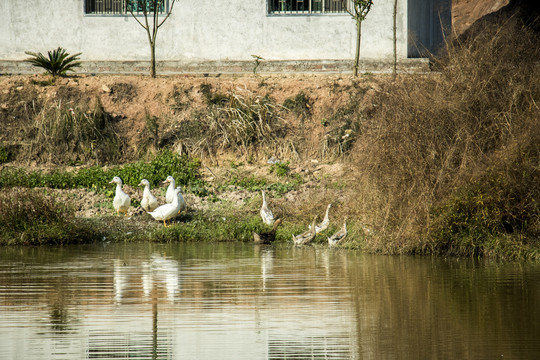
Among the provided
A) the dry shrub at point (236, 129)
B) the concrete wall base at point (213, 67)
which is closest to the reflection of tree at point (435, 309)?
the dry shrub at point (236, 129)

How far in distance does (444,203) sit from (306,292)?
373 cm

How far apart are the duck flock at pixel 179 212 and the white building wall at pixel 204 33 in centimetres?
933

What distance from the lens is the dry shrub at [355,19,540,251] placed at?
1426 centimetres

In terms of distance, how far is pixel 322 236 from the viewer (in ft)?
56.4

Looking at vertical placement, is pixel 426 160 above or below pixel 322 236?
above

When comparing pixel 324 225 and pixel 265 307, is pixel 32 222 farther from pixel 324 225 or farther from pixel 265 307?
pixel 265 307

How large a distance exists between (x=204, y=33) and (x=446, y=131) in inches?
604

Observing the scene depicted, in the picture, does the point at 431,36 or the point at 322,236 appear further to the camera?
the point at 431,36

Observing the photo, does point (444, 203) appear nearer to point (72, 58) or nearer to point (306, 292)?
point (306, 292)

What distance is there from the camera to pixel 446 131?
14539 mm

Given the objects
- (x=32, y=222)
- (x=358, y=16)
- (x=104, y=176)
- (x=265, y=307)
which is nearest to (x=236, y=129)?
(x=104, y=176)

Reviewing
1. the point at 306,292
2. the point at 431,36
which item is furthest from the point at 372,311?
the point at 431,36

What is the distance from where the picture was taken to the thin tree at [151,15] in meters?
26.9

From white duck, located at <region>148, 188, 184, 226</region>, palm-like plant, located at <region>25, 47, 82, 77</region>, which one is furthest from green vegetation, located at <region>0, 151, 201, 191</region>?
palm-like plant, located at <region>25, 47, 82, 77</region>
